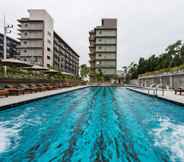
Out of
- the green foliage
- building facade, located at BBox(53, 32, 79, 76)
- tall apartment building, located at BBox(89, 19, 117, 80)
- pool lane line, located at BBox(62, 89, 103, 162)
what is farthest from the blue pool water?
tall apartment building, located at BBox(89, 19, 117, 80)

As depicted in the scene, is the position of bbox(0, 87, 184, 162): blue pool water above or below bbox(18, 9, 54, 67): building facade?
below

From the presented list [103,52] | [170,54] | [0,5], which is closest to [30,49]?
[0,5]

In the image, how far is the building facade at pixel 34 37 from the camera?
44625 millimetres

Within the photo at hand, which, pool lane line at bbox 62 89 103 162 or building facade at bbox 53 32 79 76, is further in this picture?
building facade at bbox 53 32 79 76

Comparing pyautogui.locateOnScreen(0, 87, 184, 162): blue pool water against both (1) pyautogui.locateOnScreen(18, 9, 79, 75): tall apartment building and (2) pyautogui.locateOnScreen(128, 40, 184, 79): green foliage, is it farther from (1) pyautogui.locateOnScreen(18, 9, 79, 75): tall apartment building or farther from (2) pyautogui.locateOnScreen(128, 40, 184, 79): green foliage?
(1) pyautogui.locateOnScreen(18, 9, 79, 75): tall apartment building

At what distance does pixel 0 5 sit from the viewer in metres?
32.2

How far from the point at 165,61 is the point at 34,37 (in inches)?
1535

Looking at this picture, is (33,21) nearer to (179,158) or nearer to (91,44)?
(91,44)

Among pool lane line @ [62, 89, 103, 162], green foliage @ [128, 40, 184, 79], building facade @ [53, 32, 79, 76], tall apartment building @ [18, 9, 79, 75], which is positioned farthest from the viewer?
building facade @ [53, 32, 79, 76]

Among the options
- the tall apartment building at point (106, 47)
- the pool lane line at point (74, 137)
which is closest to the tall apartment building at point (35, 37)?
the tall apartment building at point (106, 47)

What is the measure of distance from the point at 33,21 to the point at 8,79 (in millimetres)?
34433

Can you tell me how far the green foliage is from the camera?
154 ft

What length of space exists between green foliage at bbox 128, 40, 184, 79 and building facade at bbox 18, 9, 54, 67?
93.6 feet

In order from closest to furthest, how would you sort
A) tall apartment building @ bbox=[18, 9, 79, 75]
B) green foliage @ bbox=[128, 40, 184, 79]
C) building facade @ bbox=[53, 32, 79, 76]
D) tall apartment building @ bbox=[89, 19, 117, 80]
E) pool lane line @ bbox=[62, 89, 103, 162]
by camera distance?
pool lane line @ bbox=[62, 89, 103, 162] < tall apartment building @ bbox=[18, 9, 79, 75] < green foliage @ bbox=[128, 40, 184, 79] < building facade @ bbox=[53, 32, 79, 76] < tall apartment building @ bbox=[89, 19, 117, 80]
